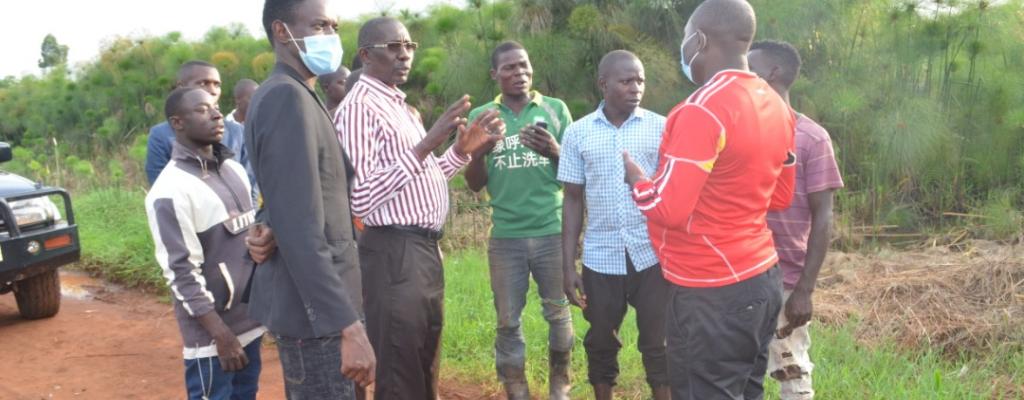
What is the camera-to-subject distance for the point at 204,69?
14.1 ft

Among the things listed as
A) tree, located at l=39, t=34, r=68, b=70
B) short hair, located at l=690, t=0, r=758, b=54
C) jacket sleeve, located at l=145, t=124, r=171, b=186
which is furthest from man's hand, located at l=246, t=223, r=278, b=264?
tree, located at l=39, t=34, r=68, b=70

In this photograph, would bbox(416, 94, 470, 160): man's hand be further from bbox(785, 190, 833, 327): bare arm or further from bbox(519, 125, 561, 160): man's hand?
bbox(785, 190, 833, 327): bare arm

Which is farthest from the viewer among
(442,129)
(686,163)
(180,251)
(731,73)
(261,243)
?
(180,251)

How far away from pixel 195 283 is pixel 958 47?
582cm

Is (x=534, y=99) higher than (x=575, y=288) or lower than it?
higher

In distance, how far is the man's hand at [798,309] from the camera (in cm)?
288

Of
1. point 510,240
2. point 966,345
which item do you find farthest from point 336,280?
point 966,345

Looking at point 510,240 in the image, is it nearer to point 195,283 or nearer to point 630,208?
point 630,208

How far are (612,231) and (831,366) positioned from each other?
4.28 feet

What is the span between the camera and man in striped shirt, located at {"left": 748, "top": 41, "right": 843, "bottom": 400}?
9.53 ft

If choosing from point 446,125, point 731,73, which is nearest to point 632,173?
point 731,73

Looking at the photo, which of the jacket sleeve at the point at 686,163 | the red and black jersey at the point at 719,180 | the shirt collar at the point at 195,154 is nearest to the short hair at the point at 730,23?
the red and black jersey at the point at 719,180

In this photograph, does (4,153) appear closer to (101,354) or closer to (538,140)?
(101,354)

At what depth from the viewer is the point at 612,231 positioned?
130 inches
